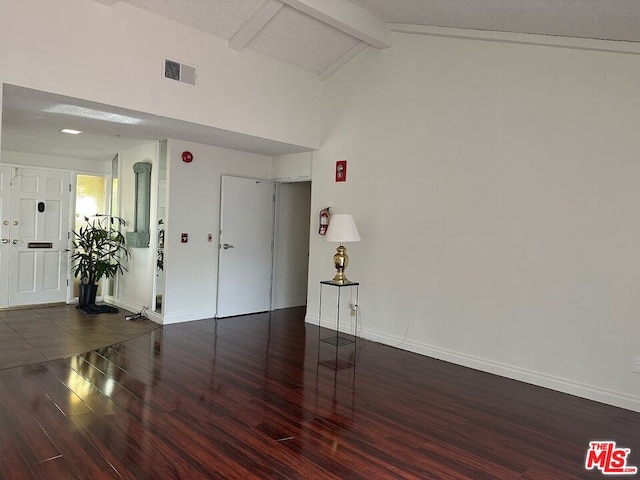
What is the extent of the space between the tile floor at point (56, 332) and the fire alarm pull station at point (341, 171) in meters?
2.94

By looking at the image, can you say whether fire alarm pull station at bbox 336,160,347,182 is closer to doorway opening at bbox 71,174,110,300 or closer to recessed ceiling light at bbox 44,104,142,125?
recessed ceiling light at bbox 44,104,142,125

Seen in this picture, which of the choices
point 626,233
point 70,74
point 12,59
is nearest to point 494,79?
point 626,233

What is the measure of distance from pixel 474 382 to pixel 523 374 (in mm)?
468

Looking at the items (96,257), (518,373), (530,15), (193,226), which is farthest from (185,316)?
(530,15)

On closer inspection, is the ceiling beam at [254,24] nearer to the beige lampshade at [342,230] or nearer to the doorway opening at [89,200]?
the beige lampshade at [342,230]

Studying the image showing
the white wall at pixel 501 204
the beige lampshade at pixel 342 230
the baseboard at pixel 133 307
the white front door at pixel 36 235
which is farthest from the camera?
the white front door at pixel 36 235

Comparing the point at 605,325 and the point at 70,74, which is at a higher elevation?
the point at 70,74

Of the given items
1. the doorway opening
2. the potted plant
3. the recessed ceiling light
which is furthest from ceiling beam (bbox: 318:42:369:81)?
the doorway opening

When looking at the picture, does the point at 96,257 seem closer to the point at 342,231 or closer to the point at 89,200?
the point at 89,200

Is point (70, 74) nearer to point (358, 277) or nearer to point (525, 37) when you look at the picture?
point (358, 277)

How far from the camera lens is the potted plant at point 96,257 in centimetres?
647

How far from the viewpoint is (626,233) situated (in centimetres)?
338

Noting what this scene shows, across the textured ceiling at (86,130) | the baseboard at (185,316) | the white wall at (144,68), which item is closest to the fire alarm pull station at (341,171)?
the white wall at (144,68)

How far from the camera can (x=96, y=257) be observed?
259 inches
